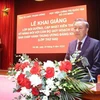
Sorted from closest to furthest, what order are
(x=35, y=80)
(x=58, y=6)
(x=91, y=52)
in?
(x=35, y=80) < (x=91, y=52) < (x=58, y=6)

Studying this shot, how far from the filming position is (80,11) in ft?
15.6

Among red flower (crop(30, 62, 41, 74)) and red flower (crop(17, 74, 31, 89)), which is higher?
red flower (crop(30, 62, 41, 74))

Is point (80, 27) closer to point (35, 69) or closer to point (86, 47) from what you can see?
point (86, 47)

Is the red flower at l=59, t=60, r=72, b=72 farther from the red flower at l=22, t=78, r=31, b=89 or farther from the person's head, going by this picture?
the person's head

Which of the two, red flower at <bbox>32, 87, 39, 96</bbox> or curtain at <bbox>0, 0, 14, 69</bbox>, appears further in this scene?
curtain at <bbox>0, 0, 14, 69</bbox>

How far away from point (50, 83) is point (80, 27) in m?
1.31

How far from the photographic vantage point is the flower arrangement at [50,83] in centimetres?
93

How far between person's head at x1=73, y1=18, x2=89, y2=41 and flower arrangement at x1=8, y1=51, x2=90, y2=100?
3.89ft

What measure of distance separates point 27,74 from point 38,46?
4.50m

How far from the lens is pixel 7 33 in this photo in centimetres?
650

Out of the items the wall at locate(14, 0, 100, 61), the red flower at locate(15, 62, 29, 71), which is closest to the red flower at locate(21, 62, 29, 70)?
the red flower at locate(15, 62, 29, 71)

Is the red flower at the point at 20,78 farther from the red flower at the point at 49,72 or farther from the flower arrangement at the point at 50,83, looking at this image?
the red flower at the point at 49,72

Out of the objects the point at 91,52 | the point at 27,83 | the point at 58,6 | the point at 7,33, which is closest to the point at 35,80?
the point at 27,83

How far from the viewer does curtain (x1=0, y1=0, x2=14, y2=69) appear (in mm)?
6375
